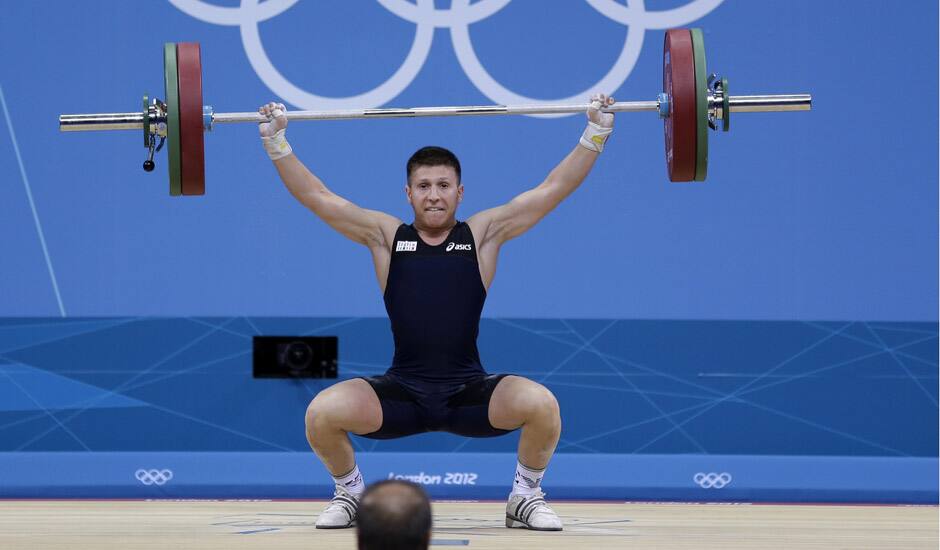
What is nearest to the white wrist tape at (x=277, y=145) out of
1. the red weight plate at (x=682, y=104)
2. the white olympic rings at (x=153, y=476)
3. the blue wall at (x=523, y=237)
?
the red weight plate at (x=682, y=104)

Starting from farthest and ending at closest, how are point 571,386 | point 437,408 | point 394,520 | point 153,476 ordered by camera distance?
point 571,386 → point 153,476 → point 437,408 → point 394,520

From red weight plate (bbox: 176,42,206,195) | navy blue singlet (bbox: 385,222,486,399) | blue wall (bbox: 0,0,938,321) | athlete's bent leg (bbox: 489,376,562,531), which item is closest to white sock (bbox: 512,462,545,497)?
athlete's bent leg (bbox: 489,376,562,531)

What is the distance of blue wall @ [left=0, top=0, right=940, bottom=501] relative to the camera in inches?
188

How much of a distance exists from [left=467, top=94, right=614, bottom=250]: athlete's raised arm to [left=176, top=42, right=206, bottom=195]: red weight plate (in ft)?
2.43

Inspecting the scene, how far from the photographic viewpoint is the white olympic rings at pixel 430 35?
4793 mm

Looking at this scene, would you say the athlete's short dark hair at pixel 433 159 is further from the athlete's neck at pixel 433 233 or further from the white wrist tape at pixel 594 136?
the white wrist tape at pixel 594 136

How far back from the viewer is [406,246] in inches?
135

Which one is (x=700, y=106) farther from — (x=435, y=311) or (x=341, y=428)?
(x=341, y=428)

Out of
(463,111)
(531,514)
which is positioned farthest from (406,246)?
(531,514)

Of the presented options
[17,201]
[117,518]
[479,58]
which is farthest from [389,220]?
[17,201]

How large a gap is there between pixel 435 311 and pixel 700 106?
2.87 feet

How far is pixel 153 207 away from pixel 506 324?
1381mm

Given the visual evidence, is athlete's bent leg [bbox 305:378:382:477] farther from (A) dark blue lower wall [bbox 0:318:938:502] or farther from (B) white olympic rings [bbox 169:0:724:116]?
(B) white olympic rings [bbox 169:0:724:116]

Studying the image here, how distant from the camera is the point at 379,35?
190 inches
